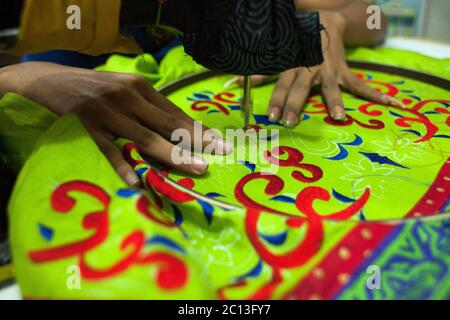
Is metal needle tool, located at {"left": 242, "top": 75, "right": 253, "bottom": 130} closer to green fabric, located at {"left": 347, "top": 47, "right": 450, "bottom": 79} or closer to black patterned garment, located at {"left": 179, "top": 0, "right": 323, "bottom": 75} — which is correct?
black patterned garment, located at {"left": 179, "top": 0, "right": 323, "bottom": 75}

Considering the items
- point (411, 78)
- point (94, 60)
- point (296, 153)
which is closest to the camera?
point (296, 153)

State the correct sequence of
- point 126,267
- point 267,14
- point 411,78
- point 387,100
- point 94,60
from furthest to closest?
point 94,60 → point 411,78 → point 387,100 → point 267,14 → point 126,267

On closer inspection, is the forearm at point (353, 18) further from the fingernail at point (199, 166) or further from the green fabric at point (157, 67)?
the fingernail at point (199, 166)

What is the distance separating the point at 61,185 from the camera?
49 centimetres

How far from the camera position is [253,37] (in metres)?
0.52

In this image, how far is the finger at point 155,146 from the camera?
0.60m

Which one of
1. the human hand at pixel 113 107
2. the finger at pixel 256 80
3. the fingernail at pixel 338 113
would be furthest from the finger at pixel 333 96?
the human hand at pixel 113 107

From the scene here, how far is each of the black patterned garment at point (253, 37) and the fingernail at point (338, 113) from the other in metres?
0.22

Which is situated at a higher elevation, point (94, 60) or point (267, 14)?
point (267, 14)

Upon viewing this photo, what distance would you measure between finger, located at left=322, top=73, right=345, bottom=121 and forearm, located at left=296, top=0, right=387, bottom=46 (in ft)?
0.82

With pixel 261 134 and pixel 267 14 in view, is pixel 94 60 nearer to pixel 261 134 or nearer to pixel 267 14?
pixel 261 134
